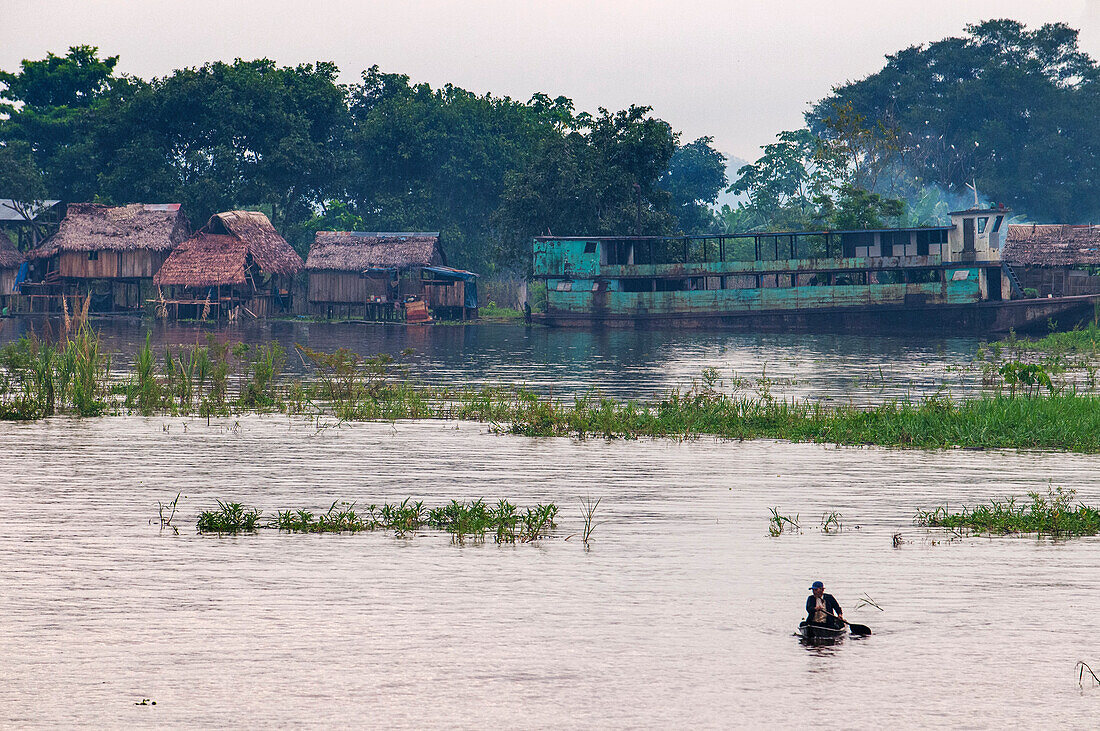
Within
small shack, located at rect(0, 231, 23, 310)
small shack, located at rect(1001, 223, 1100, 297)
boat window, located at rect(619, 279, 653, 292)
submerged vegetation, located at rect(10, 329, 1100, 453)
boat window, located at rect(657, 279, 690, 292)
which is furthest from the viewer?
small shack, located at rect(0, 231, 23, 310)

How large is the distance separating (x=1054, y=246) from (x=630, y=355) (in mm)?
24895

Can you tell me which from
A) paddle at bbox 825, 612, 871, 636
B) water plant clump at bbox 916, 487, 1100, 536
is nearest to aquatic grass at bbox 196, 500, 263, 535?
paddle at bbox 825, 612, 871, 636

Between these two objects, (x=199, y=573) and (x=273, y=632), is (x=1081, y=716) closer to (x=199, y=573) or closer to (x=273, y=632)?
(x=273, y=632)

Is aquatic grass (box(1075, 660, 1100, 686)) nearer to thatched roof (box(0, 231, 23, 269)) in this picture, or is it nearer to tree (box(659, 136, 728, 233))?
thatched roof (box(0, 231, 23, 269))

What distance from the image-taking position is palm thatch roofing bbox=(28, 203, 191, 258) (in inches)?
2126

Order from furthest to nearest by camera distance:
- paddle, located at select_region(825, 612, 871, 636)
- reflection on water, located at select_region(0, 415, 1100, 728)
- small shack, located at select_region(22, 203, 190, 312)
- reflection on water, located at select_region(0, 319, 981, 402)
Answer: small shack, located at select_region(22, 203, 190, 312) → reflection on water, located at select_region(0, 319, 981, 402) → paddle, located at select_region(825, 612, 871, 636) → reflection on water, located at select_region(0, 415, 1100, 728)

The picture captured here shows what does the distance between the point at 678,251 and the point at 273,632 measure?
146ft

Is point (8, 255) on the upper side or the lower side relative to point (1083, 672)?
upper

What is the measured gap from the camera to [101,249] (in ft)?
178

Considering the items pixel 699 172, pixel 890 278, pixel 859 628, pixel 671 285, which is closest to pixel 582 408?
pixel 859 628

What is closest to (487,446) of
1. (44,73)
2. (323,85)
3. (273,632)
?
(273,632)

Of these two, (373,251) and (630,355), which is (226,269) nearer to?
(373,251)

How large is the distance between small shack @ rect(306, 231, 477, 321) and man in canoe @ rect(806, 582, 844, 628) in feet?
150

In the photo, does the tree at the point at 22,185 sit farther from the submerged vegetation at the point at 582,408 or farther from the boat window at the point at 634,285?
the submerged vegetation at the point at 582,408
